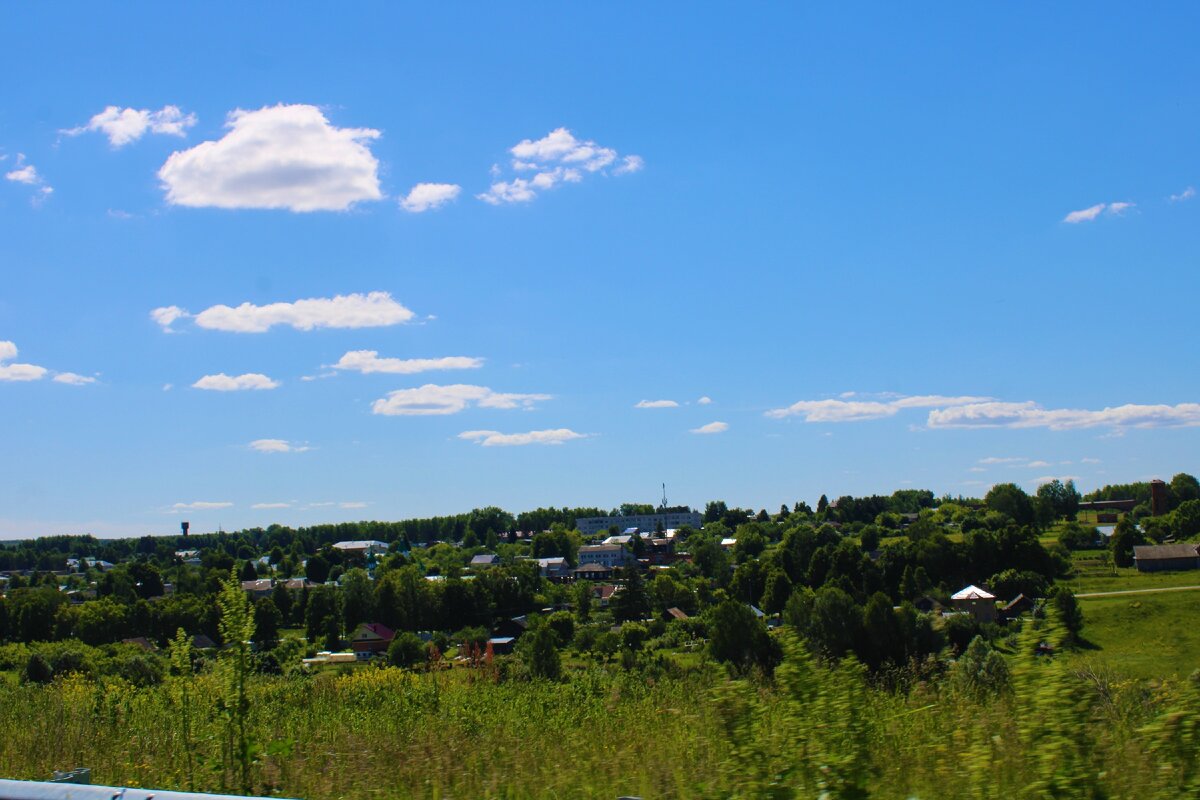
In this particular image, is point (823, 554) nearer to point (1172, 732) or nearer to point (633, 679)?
point (633, 679)

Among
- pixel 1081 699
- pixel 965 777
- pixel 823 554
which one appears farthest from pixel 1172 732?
pixel 823 554

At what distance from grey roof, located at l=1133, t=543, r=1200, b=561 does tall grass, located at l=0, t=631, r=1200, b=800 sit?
71.7m

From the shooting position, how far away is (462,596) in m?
74.9

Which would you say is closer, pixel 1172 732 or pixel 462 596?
pixel 1172 732

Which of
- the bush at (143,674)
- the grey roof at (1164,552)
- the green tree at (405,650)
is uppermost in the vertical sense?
Result: the bush at (143,674)

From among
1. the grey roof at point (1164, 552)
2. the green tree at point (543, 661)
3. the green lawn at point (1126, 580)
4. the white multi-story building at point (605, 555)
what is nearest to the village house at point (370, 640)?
the green tree at point (543, 661)

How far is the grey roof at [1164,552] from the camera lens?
69312mm

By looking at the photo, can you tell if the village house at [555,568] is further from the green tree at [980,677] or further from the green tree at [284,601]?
the green tree at [980,677]

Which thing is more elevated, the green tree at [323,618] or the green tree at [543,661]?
the green tree at [543,661]

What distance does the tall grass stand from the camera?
4008 mm

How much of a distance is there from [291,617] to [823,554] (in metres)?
43.1

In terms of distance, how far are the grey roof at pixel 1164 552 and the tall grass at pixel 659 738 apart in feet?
235

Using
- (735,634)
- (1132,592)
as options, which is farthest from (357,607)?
(735,634)

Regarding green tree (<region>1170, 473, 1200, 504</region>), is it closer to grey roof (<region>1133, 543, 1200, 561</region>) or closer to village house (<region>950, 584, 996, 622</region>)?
grey roof (<region>1133, 543, 1200, 561</region>)
